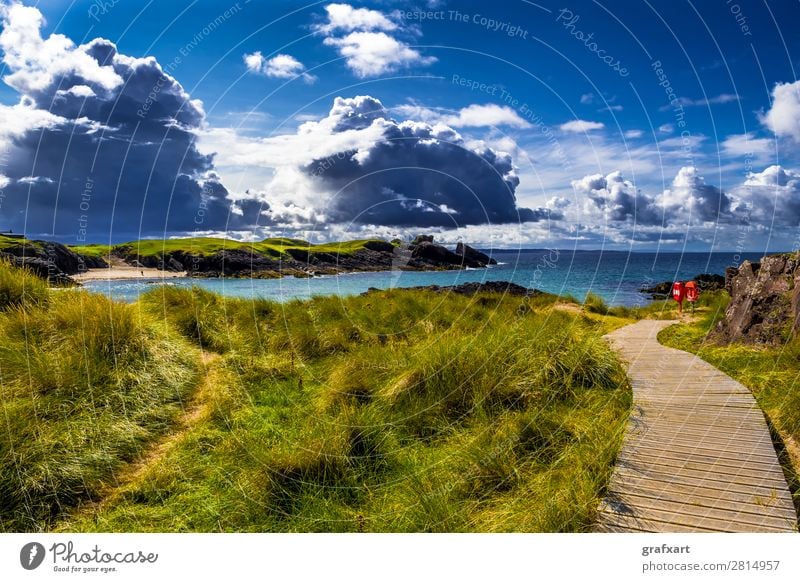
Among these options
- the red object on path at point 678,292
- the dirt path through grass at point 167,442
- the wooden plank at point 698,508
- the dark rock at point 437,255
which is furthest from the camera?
the dark rock at point 437,255

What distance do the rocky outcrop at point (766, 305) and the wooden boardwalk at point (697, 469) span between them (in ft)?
9.49

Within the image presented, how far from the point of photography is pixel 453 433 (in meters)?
5.79

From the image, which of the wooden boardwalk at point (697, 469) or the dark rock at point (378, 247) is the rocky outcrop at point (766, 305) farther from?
the dark rock at point (378, 247)

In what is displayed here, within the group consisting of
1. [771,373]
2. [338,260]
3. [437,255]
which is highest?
[437,255]

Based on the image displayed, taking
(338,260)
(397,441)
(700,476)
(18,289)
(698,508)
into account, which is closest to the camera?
(698,508)

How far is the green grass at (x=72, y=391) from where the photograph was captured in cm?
439

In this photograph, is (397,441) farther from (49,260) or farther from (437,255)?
(437,255)

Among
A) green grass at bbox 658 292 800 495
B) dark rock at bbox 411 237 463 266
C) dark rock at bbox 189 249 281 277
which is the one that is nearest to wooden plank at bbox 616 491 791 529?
green grass at bbox 658 292 800 495

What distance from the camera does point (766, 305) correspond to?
28.2ft

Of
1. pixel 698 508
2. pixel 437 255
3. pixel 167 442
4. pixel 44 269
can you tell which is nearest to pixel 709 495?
pixel 698 508

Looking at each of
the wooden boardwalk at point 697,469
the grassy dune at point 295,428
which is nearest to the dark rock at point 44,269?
the grassy dune at point 295,428
